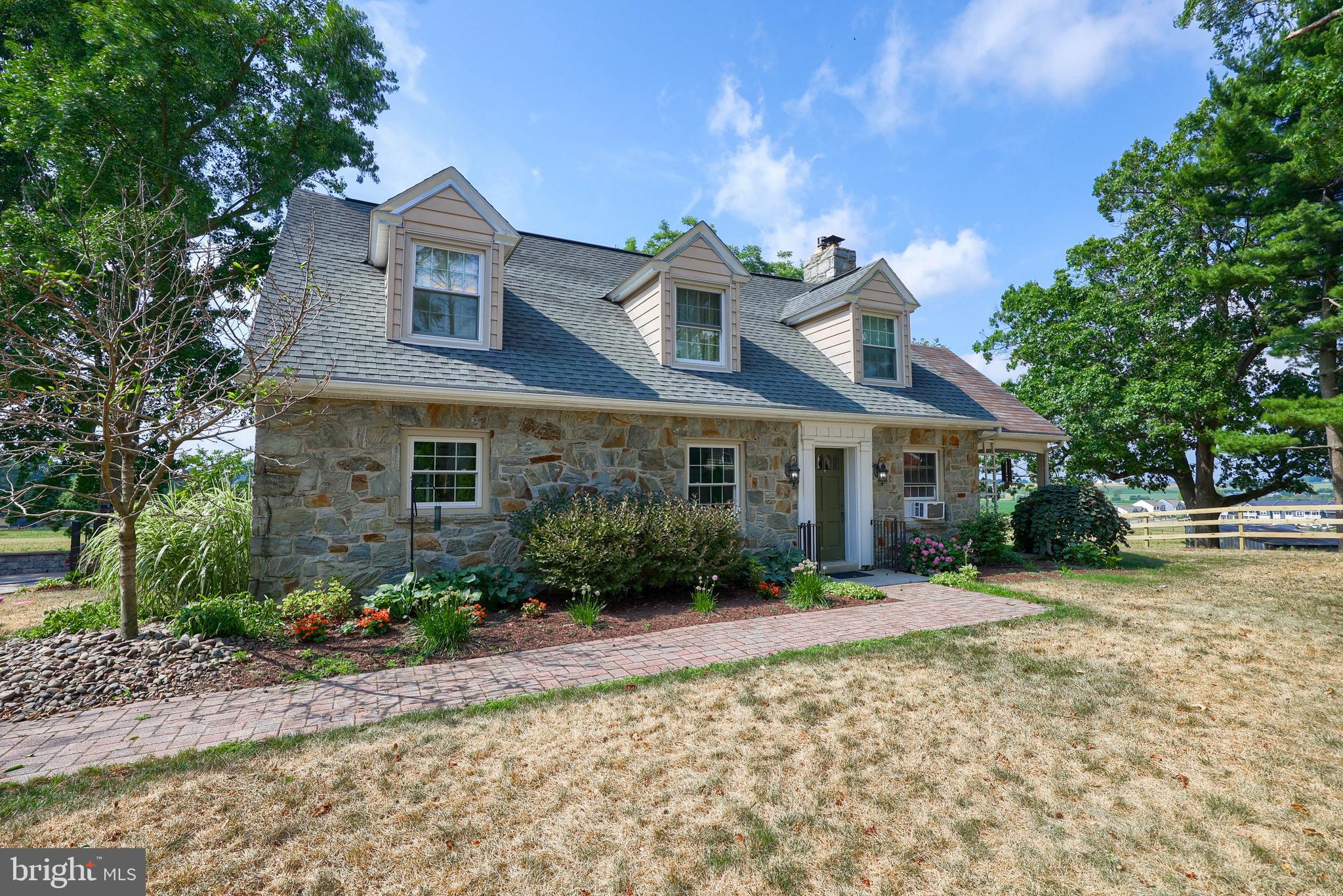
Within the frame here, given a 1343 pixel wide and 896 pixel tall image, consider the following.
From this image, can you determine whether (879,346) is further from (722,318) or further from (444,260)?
(444,260)

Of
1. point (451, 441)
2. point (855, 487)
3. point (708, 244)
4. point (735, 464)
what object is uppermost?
point (708, 244)

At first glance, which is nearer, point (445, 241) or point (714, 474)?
point (445, 241)

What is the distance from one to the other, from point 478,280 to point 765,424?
4.98m

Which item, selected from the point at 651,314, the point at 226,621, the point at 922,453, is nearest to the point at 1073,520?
the point at 922,453

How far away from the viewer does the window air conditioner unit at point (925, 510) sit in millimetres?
10711

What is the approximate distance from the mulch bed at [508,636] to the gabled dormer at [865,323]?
529cm

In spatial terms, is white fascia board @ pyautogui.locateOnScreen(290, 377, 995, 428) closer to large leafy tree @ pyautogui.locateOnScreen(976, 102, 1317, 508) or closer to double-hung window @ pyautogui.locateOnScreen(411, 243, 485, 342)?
double-hung window @ pyautogui.locateOnScreen(411, 243, 485, 342)

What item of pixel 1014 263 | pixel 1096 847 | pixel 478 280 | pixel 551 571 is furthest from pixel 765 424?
pixel 1014 263

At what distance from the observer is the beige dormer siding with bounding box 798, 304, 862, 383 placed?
11.0 metres

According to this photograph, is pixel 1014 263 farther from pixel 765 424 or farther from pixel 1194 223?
pixel 765 424

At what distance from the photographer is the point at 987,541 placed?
10695 mm

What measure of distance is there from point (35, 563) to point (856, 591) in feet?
56.8

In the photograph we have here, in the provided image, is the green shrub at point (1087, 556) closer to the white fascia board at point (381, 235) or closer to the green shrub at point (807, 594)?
the green shrub at point (807, 594)

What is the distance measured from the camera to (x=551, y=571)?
688 cm
